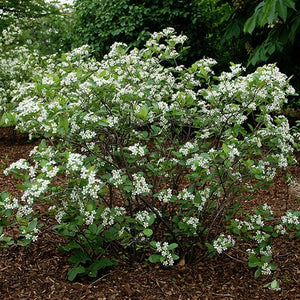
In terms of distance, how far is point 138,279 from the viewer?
277 centimetres

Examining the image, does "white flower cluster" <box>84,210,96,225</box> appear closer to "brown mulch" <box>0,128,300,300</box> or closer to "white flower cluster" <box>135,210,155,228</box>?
"white flower cluster" <box>135,210,155,228</box>

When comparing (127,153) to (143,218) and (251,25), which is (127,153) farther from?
(251,25)

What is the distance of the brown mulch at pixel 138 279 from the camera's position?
262cm

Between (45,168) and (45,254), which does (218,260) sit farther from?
(45,168)

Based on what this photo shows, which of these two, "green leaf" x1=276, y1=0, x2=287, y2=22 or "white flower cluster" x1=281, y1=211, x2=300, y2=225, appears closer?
"white flower cluster" x1=281, y1=211, x2=300, y2=225

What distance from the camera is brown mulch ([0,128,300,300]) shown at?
2.62m

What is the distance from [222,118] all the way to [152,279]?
123 centimetres

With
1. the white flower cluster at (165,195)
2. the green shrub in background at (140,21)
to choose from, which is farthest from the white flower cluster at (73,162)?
the green shrub in background at (140,21)

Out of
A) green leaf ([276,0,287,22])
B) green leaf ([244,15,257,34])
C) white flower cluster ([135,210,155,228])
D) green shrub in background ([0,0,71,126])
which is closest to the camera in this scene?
white flower cluster ([135,210,155,228])

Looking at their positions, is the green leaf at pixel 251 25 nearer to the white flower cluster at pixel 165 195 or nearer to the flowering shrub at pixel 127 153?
the flowering shrub at pixel 127 153

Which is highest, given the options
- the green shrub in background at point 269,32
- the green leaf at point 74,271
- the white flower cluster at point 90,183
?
the green shrub in background at point 269,32

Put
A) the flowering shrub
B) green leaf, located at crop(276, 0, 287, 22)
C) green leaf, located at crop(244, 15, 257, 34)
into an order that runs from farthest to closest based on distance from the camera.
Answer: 1. green leaf, located at crop(244, 15, 257, 34)
2. green leaf, located at crop(276, 0, 287, 22)
3. the flowering shrub

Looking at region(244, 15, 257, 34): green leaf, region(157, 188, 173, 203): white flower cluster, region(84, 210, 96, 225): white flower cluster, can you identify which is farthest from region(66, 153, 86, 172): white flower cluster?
region(244, 15, 257, 34): green leaf

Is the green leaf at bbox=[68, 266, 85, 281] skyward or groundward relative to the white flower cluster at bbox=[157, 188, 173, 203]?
groundward
